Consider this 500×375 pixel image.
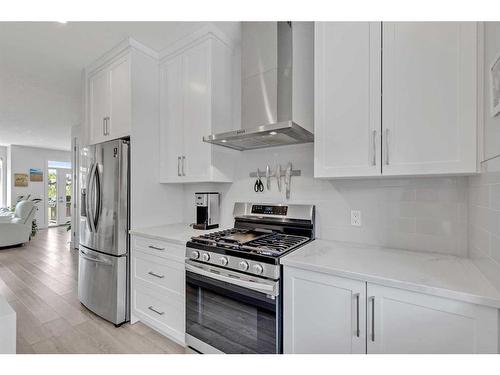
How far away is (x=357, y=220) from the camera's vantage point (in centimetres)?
176

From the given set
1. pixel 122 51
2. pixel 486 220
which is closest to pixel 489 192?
pixel 486 220

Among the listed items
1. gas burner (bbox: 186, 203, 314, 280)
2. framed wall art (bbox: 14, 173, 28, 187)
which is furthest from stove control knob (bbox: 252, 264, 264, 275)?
framed wall art (bbox: 14, 173, 28, 187)

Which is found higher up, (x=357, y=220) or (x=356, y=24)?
(x=356, y=24)

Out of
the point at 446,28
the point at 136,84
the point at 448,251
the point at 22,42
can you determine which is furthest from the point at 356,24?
the point at 22,42

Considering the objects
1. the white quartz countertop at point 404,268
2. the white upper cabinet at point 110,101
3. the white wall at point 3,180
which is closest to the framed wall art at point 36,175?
the white wall at point 3,180

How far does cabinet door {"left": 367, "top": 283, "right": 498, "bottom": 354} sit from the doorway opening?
403 inches

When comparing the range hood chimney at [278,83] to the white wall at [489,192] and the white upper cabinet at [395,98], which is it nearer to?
the white upper cabinet at [395,98]

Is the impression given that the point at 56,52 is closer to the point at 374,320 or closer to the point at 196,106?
the point at 196,106

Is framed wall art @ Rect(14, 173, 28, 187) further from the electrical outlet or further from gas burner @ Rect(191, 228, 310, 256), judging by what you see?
the electrical outlet

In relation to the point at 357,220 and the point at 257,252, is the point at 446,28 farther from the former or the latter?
the point at 257,252

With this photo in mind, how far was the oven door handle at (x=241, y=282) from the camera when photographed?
4.53ft

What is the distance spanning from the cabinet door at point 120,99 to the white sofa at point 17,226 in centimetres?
449
